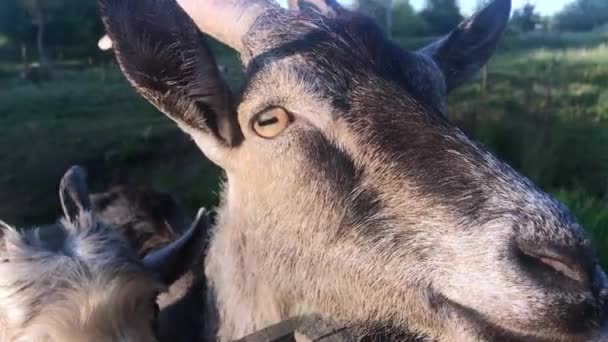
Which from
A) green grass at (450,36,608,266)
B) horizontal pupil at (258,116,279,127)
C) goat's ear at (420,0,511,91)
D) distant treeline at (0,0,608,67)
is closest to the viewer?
horizontal pupil at (258,116,279,127)

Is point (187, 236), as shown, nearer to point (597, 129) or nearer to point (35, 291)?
point (35, 291)

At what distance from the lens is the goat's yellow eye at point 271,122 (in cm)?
320

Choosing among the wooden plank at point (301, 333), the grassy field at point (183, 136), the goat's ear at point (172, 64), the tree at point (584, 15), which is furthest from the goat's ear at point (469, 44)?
the tree at point (584, 15)

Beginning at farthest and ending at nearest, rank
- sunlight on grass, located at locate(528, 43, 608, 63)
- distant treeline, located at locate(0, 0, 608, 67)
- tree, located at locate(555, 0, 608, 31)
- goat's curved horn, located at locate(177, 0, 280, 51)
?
1. tree, located at locate(555, 0, 608, 31)
2. sunlight on grass, located at locate(528, 43, 608, 63)
3. distant treeline, located at locate(0, 0, 608, 67)
4. goat's curved horn, located at locate(177, 0, 280, 51)

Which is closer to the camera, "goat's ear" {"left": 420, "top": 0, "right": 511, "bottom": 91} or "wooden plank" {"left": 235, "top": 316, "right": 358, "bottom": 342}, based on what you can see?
"wooden plank" {"left": 235, "top": 316, "right": 358, "bottom": 342}

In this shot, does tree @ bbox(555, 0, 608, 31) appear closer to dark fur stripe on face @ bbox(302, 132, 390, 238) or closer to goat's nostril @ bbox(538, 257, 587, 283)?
dark fur stripe on face @ bbox(302, 132, 390, 238)

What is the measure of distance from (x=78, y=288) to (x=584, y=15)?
21.3 meters

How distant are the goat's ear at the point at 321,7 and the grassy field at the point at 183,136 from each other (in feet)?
21.6

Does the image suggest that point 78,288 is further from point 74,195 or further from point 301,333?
point 301,333

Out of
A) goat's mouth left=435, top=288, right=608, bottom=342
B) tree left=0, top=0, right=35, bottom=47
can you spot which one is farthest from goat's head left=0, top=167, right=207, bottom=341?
tree left=0, top=0, right=35, bottom=47

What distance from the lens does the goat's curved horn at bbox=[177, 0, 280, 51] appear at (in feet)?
12.0

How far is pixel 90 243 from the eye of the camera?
3537 mm

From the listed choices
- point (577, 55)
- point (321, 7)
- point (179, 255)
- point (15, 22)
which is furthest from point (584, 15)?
point (179, 255)

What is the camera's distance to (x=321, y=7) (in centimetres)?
404
